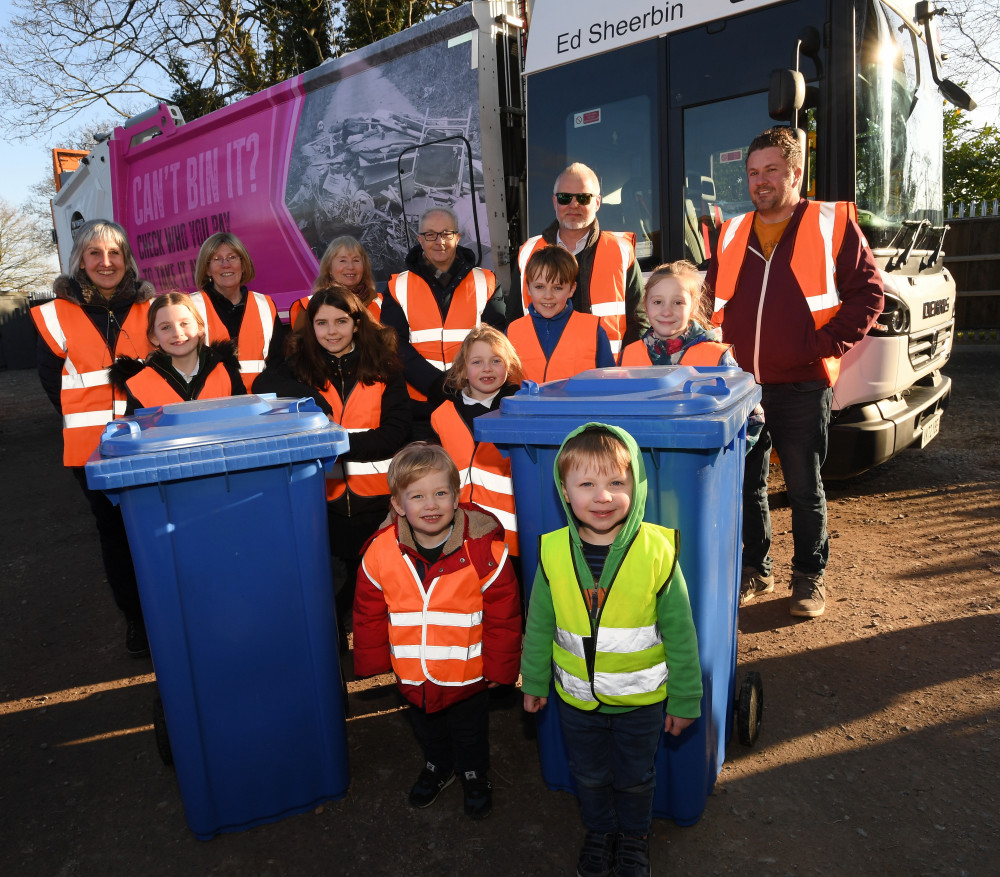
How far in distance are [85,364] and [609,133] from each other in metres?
2.86

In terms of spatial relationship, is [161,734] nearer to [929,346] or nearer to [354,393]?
[354,393]

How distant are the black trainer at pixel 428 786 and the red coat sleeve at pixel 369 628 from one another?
392 millimetres

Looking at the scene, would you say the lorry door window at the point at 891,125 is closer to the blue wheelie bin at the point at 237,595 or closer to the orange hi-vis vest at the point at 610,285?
the orange hi-vis vest at the point at 610,285

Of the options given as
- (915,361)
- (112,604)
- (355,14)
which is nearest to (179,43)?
(355,14)

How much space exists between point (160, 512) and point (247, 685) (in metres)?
0.55

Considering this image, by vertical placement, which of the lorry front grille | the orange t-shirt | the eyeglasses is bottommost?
the lorry front grille

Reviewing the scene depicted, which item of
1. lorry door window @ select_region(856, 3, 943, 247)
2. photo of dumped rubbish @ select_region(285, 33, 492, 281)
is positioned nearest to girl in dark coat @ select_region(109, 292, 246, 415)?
photo of dumped rubbish @ select_region(285, 33, 492, 281)

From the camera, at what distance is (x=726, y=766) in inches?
93.0

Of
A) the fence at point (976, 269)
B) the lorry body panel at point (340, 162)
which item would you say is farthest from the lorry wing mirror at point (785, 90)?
the fence at point (976, 269)

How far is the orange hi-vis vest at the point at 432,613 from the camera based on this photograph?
2.10m

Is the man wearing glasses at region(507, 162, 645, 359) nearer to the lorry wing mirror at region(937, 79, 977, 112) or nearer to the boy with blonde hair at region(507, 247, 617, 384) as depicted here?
the boy with blonde hair at region(507, 247, 617, 384)

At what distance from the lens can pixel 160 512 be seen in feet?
6.31

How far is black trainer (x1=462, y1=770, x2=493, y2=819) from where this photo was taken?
221 cm

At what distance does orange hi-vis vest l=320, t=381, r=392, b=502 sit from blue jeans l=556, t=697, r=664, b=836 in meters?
1.22
